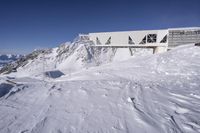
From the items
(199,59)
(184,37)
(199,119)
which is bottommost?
(199,119)

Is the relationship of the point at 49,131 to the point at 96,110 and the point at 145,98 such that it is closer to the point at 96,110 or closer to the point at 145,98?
the point at 96,110

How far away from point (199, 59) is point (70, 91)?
10.8 m

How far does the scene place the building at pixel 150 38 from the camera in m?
30.4

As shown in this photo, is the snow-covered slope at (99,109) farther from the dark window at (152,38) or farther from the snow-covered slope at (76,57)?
the snow-covered slope at (76,57)

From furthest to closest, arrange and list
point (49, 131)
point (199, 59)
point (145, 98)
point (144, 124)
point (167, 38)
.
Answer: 1. point (167, 38)
2. point (199, 59)
3. point (145, 98)
4. point (144, 124)
5. point (49, 131)

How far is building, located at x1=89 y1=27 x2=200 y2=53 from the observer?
3039cm

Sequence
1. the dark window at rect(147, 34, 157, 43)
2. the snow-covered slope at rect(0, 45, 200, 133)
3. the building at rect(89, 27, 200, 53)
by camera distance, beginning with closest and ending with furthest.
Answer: the snow-covered slope at rect(0, 45, 200, 133), the building at rect(89, 27, 200, 53), the dark window at rect(147, 34, 157, 43)

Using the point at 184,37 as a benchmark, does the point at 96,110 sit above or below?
below

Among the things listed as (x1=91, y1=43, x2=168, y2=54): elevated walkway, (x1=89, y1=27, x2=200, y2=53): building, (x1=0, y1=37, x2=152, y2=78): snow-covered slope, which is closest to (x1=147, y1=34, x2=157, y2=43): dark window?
(x1=89, y1=27, x2=200, y2=53): building

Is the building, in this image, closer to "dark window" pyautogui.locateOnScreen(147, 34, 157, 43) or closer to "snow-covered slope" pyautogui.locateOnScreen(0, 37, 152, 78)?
"dark window" pyautogui.locateOnScreen(147, 34, 157, 43)

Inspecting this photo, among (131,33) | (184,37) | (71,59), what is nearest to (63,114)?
(184,37)

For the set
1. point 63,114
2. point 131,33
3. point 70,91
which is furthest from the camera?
point 131,33

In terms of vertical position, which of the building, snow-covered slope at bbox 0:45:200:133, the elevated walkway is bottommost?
snow-covered slope at bbox 0:45:200:133

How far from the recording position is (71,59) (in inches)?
1626
